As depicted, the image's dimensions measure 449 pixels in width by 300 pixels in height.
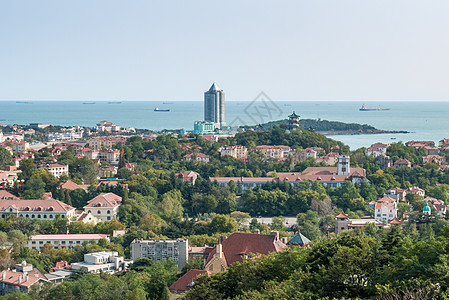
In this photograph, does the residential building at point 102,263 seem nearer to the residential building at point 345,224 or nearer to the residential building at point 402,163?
the residential building at point 345,224

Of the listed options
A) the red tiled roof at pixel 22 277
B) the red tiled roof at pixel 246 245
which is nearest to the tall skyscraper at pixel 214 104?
the red tiled roof at pixel 22 277

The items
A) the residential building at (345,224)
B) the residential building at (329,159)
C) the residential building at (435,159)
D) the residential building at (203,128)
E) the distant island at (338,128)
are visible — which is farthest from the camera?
the distant island at (338,128)

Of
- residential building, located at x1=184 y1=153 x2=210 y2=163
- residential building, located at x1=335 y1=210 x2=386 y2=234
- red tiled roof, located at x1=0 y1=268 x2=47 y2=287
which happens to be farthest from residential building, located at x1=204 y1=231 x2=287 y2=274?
residential building, located at x1=184 y1=153 x2=210 y2=163

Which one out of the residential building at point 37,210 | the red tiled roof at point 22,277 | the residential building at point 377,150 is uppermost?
the residential building at point 377,150

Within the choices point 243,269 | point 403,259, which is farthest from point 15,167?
point 403,259

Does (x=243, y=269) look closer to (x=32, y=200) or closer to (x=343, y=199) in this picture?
(x=32, y=200)

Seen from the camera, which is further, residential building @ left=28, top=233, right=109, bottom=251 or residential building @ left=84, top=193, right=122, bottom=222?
residential building @ left=84, top=193, right=122, bottom=222

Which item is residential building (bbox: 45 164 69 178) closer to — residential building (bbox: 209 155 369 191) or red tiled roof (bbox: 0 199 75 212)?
red tiled roof (bbox: 0 199 75 212)
